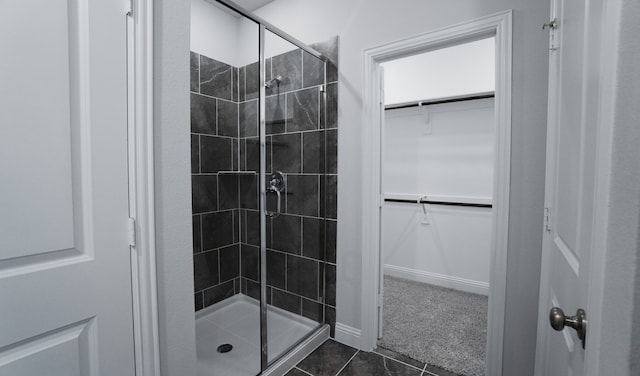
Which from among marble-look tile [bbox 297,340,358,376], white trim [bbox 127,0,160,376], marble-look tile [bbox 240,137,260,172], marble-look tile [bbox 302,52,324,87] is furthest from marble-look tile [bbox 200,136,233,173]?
marble-look tile [bbox 297,340,358,376]

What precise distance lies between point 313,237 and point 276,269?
379 millimetres

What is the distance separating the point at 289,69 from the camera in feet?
7.00

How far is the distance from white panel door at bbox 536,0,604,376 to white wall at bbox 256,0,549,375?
0.32 metres

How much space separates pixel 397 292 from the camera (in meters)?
2.97

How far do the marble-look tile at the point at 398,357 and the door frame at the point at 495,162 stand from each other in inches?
2.5

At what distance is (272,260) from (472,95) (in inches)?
97.2

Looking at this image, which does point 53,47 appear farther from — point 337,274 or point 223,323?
point 223,323

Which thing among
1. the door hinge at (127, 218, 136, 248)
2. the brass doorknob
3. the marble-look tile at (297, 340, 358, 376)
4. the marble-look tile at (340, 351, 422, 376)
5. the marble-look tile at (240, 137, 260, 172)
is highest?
the marble-look tile at (240, 137, 260, 172)

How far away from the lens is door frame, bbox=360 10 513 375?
1.51 metres

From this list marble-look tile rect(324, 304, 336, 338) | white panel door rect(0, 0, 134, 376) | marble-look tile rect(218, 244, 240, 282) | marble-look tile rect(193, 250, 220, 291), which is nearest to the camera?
white panel door rect(0, 0, 134, 376)

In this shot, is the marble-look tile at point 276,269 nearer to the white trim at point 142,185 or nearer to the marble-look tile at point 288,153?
the marble-look tile at point 288,153

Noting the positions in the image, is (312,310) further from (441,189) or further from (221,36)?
(221,36)

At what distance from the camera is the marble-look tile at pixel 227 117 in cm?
243

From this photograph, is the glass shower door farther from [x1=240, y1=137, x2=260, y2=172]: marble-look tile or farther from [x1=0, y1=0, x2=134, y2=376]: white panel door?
[x1=0, y1=0, x2=134, y2=376]: white panel door
